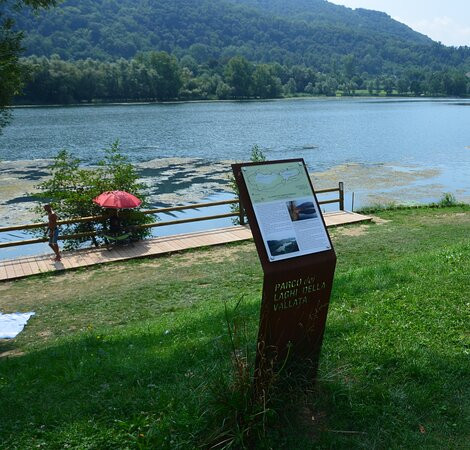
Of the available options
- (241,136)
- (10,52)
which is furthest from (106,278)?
(241,136)

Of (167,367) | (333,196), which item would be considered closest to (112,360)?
(167,367)

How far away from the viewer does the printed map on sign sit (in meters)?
3.63

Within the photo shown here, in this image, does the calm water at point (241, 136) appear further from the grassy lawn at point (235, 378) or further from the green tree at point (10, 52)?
the grassy lawn at point (235, 378)

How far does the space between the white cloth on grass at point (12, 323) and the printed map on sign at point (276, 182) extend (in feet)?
16.7

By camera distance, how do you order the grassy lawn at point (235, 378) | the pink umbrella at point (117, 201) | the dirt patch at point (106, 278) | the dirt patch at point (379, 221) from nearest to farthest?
the grassy lawn at point (235, 378)
the dirt patch at point (106, 278)
the pink umbrella at point (117, 201)
the dirt patch at point (379, 221)

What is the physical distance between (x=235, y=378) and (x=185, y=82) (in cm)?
10120

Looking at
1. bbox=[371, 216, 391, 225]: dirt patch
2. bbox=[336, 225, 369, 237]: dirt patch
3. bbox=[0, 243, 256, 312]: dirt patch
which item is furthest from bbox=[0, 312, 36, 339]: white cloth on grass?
bbox=[371, 216, 391, 225]: dirt patch

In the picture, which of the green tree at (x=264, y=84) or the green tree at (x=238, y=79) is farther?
the green tree at (x=264, y=84)

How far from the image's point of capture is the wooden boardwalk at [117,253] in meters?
11.0

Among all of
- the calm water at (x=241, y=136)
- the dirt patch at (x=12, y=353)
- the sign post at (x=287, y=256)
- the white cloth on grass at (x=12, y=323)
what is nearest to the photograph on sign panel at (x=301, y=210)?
the sign post at (x=287, y=256)

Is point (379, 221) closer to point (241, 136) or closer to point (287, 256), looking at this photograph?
point (287, 256)

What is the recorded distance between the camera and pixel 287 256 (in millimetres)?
3590

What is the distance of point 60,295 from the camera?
30.3ft

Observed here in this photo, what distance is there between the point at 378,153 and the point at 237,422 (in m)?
37.1
